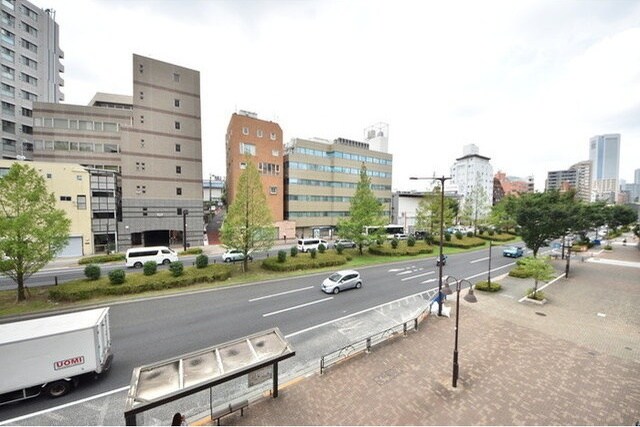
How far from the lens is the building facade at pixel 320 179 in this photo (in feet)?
167

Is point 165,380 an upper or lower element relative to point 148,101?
lower

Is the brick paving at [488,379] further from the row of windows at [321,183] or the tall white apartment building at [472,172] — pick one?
the tall white apartment building at [472,172]

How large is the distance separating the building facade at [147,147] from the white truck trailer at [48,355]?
28.3m

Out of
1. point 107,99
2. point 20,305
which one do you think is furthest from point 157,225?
point 107,99

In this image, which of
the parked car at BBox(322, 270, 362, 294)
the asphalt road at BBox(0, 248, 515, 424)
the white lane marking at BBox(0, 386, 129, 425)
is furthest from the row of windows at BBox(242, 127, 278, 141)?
the white lane marking at BBox(0, 386, 129, 425)

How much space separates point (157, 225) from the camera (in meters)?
38.8

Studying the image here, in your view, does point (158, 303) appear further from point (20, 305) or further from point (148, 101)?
point (148, 101)

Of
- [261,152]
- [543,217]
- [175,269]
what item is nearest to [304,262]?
[175,269]

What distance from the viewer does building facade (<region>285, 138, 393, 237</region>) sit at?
50.8m

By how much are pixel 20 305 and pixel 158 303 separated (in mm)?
7835

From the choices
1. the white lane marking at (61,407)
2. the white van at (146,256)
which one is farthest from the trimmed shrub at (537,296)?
the white van at (146,256)

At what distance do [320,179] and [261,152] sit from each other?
A: 528 inches

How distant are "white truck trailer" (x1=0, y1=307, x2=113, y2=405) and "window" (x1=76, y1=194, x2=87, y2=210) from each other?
1236 inches

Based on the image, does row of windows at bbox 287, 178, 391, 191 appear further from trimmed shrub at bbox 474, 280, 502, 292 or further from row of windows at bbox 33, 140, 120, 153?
trimmed shrub at bbox 474, 280, 502, 292
